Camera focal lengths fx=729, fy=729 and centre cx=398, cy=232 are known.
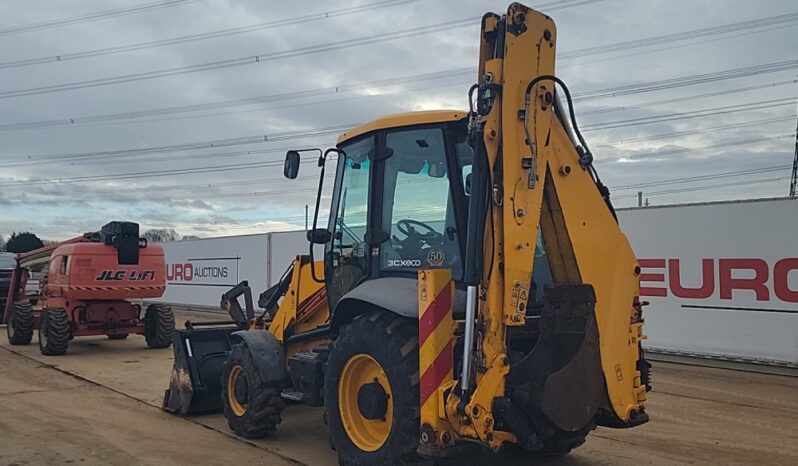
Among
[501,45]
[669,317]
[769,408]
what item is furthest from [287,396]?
[669,317]

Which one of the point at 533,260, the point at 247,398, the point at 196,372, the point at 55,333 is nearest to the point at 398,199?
the point at 533,260

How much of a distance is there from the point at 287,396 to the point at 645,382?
306 centimetres

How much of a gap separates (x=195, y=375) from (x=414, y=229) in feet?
11.7

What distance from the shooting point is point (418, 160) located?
568cm

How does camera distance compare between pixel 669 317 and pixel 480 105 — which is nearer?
pixel 480 105

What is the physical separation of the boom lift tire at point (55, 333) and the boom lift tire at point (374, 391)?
9.68 m

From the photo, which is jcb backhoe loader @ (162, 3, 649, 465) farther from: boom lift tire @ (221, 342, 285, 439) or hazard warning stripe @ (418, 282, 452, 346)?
boom lift tire @ (221, 342, 285, 439)

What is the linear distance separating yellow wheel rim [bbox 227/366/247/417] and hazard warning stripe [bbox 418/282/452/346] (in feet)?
9.25

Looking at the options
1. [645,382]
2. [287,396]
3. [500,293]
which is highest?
[500,293]

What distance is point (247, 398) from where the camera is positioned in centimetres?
682

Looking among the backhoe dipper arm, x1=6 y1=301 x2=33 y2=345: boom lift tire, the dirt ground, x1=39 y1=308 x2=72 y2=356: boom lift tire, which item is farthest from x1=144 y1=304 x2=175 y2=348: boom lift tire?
the backhoe dipper arm

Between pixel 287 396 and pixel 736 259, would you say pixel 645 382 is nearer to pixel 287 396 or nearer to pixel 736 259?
pixel 287 396

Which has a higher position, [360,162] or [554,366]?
[360,162]

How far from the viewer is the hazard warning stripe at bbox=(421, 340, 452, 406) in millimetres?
4699
